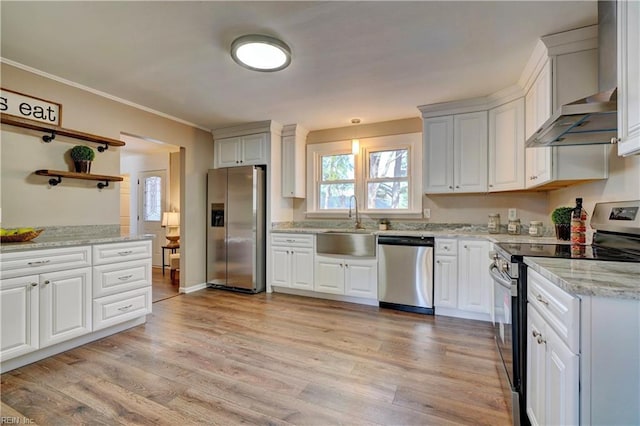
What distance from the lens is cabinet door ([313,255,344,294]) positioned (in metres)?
3.66

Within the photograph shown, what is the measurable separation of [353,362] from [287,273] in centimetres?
197

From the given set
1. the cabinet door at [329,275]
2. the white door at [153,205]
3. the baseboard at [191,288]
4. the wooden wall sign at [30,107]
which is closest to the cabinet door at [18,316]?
the wooden wall sign at [30,107]

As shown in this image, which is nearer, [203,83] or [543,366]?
[543,366]

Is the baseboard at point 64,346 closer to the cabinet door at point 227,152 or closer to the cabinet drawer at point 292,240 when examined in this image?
the cabinet drawer at point 292,240

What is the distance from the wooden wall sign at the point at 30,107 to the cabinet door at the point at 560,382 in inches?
153

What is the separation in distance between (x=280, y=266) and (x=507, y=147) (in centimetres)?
301

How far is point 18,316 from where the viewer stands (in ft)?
6.57

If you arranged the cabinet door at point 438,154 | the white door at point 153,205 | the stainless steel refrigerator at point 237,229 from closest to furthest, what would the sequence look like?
1. the cabinet door at point 438,154
2. the stainless steel refrigerator at point 237,229
3. the white door at point 153,205

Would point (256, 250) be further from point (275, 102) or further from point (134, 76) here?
point (134, 76)

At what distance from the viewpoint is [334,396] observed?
176 cm

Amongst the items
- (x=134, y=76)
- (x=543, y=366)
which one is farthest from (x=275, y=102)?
(x=543, y=366)

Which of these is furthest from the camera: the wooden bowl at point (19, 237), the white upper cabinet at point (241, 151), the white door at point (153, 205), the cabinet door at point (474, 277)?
the white door at point (153, 205)

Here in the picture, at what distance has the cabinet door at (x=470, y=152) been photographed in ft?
10.5

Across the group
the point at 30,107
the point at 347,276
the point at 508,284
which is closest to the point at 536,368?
the point at 508,284
